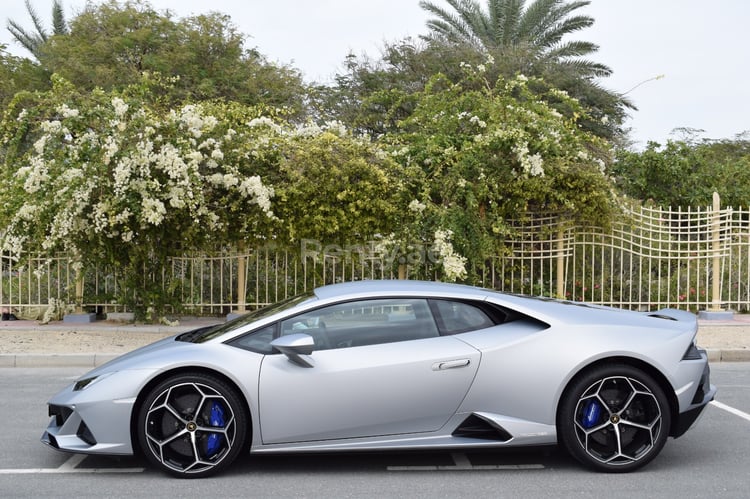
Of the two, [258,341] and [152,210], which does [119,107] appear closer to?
[152,210]

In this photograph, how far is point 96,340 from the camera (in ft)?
38.7

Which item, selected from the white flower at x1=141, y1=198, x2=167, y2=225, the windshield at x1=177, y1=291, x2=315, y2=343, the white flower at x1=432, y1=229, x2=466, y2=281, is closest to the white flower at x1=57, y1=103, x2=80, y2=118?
the white flower at x1=141, y1=198, x2=167, y2=225

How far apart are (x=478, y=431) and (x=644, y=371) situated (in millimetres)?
1168

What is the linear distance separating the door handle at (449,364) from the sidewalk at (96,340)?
21.7 feet

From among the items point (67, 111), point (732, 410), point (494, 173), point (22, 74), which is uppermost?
point (22, 74)

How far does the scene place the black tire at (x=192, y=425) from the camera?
4934 mm

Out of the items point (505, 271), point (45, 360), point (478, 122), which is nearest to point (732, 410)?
point (505, 271)

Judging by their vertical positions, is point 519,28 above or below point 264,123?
above

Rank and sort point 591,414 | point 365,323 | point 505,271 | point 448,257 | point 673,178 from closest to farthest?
point 591,414 < point 365,323 < point 448,257 < point 505,271 < point 673,178

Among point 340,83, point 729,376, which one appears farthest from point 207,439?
point 340,83

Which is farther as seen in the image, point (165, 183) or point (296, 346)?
point (165, 183)

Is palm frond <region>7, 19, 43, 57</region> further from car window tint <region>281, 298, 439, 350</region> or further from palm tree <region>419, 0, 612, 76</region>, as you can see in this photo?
car window tint <region>281, 298, 439, 350</region>

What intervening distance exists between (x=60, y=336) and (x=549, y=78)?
2241cm

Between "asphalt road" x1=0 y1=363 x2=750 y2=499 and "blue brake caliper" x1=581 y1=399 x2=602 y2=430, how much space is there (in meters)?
0.34
